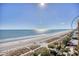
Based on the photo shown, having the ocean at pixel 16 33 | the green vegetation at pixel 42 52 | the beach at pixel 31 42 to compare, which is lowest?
the green vegetation at pixel 42 52

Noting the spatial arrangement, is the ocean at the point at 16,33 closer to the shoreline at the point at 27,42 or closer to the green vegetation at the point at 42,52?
the shoreline at the point at 27,42

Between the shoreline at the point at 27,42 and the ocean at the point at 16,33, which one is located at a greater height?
the ocean at the point at 16,33

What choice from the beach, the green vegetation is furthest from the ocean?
the green vegetation

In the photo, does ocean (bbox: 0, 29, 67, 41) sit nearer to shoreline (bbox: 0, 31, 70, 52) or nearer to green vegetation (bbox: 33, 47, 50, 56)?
shoreline (bbox: 0, 31, 70, 52)

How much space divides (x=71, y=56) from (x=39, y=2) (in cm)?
75

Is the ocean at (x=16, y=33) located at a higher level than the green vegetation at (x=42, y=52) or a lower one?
higher

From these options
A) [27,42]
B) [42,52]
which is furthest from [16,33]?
[42,52]

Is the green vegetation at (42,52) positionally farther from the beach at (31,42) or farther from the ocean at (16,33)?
the ocean at (16,33)

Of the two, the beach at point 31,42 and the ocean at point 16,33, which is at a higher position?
the ocean at point 16,33

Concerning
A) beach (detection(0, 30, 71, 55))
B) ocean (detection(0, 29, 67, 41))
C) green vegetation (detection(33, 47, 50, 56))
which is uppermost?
ocean (detection(0, 29, 67, 41))

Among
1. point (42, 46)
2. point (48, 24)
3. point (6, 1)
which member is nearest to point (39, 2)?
point (48, 24)

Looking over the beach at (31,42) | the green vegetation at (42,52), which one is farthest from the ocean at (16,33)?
the green vegetation at (42,52)

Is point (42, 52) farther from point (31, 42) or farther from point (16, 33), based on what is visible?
point (16, 33)

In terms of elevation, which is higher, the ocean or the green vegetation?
the ocean
